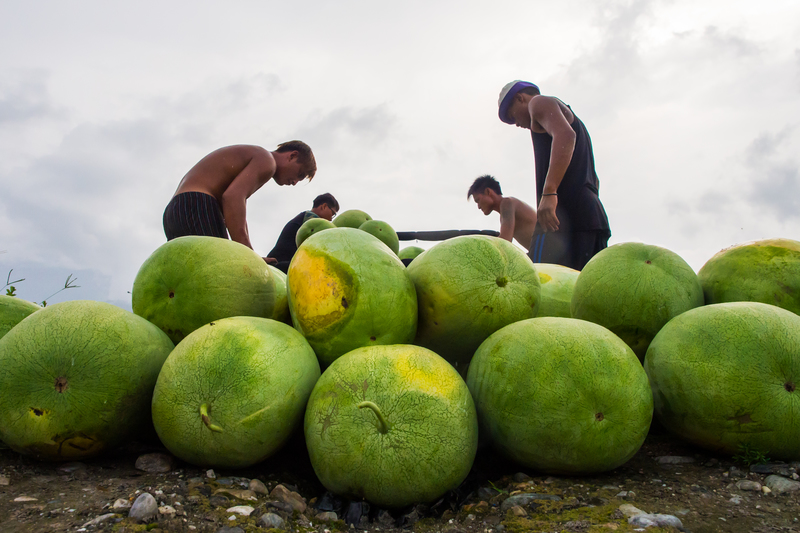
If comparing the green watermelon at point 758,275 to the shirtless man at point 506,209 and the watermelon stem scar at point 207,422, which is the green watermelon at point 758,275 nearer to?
the watermelon stem scar at point 207,422

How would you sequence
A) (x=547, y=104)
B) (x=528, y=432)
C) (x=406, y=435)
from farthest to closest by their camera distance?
1. (x=547, y=104)
2. (x=528, y=432)
3. (x=406, y=435)

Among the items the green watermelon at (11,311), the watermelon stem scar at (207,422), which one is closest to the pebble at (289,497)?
the watermelon stem scar at (207,422)

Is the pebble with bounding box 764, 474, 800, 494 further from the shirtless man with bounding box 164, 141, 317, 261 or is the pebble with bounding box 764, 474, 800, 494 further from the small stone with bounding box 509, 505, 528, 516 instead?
the shirtless man with bounding box 164, 141, 317, 261

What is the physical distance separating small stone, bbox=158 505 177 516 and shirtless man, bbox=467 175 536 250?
5785mm

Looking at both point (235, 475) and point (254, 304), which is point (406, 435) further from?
point (254, 304)

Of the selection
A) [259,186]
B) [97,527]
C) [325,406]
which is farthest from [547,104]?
[97,527]

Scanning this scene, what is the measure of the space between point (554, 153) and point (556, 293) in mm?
2485

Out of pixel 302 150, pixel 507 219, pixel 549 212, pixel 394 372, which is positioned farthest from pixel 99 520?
pixel 507 219

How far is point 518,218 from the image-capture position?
23.6 feet

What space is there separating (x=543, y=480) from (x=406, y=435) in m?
0.58

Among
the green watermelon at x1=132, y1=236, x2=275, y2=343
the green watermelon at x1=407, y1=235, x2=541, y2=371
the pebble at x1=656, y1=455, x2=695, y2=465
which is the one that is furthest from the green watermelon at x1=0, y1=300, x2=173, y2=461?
the pebble at x1=656, y1=455, x2=695, y2=465

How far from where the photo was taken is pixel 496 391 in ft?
6.16

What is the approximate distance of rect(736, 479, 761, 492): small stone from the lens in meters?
1.73

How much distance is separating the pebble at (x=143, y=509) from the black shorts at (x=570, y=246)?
430cm
